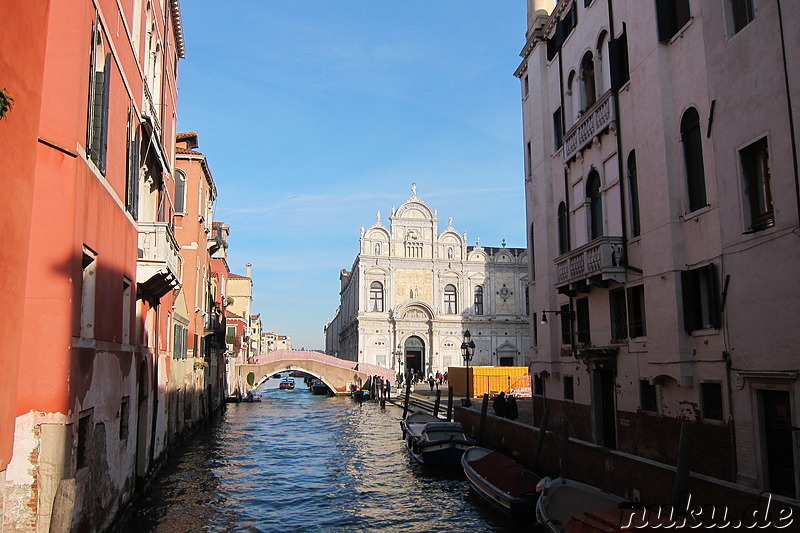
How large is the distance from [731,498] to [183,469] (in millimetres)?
13328

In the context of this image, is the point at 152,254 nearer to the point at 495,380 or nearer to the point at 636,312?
the point at 636,312

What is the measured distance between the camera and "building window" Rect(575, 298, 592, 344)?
13875mm

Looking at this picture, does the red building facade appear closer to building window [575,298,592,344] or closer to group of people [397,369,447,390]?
building window [575,298,592,344]

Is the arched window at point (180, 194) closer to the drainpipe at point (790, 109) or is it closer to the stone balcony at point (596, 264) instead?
the stone balcony at point (596, 264)

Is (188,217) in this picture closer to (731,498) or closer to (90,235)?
(90,235)

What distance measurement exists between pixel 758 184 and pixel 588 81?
654 centimetres

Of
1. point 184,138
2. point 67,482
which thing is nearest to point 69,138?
point 67,482

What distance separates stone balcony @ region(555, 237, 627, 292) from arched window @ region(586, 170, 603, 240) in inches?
31.4

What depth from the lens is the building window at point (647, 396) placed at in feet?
36.1

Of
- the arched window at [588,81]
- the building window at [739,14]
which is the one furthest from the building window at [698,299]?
the arched window at [588,81]

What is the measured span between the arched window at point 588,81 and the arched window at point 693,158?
389 centimetres

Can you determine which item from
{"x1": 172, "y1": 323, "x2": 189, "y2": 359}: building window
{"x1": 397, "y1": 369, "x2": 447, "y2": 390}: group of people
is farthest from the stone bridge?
{"x1": 172, "y1": 323, "x2": 189, "y2": 359}: building window

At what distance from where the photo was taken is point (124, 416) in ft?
32.5

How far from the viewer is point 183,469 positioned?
1636 centimetres
